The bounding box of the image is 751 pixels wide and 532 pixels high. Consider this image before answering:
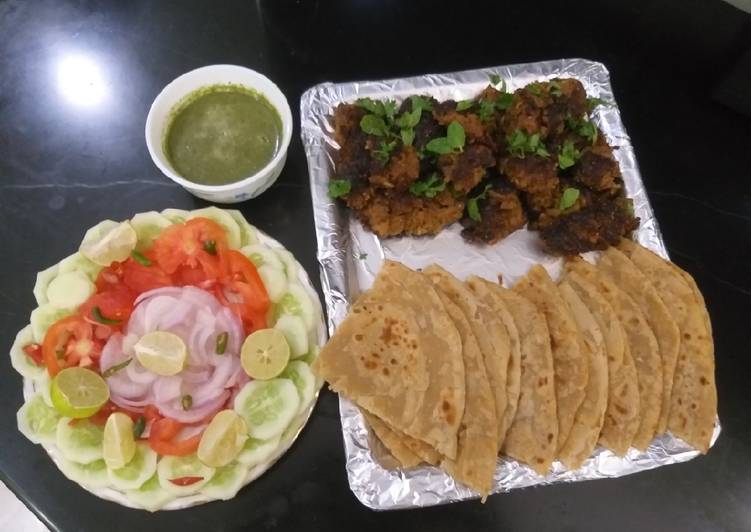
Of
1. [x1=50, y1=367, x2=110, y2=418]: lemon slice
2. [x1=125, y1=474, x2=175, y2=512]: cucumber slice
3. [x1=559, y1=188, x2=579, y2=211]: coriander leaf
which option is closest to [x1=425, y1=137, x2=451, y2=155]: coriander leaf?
[x1=559, y1=188, x2=579, y2=211]: coriander leaf

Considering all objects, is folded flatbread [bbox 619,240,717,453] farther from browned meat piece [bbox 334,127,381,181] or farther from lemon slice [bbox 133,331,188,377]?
lemon slice [bbox 133,331,188,377]

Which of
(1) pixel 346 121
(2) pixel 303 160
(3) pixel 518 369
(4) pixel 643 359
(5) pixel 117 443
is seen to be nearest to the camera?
(5) pixel 117 443

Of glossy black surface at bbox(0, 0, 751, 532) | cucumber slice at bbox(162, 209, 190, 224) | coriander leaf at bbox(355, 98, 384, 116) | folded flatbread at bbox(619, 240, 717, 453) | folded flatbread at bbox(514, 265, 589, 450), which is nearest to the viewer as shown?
folded flatbread at bbox(514, 265, 589, 450)

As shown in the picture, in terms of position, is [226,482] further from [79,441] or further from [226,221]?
[226,221]

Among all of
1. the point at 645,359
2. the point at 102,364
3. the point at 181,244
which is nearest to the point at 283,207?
the point at 181,244

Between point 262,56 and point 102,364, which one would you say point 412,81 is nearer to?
point 262,56

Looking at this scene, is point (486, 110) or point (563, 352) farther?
point (486, 110)

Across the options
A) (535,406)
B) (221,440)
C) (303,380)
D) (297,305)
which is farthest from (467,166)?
(221,440)

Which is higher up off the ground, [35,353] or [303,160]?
[303,160]
